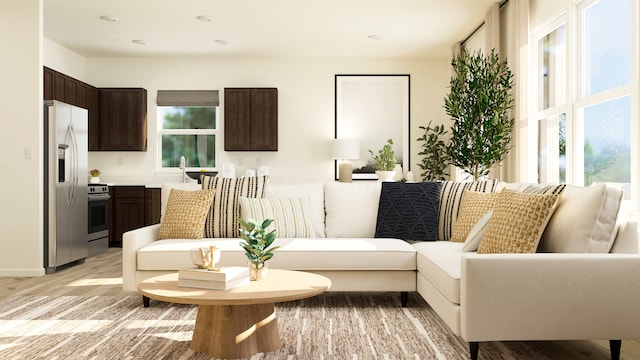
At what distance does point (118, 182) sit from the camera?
8.36 m

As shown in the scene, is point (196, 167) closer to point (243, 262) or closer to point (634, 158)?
point (243, 262)

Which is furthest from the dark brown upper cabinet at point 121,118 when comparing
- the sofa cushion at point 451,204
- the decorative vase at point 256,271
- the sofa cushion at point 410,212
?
the decorative vase at point 256,271

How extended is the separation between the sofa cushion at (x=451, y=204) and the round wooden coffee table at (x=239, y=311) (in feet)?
5.45

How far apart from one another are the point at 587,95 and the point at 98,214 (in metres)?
5.32

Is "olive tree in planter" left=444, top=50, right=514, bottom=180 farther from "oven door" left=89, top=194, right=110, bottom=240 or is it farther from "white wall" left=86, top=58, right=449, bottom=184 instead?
"oven door" left=89, top=194, right=110, bottom=240

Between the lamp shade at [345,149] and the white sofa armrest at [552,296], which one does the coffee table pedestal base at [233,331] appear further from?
the lamp shade at [345,149]

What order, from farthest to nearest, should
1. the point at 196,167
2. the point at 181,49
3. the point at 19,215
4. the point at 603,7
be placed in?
the point at 196,167
the point at 181,49
the point at 19,215
the point at 603,7

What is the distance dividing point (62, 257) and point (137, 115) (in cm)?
298

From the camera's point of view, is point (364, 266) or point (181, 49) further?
point (181, 49)

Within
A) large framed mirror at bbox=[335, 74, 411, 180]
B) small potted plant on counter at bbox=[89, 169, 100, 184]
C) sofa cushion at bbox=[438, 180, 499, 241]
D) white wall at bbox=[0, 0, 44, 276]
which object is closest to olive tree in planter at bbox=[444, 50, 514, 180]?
sofa cushion at bbox=[438, 180, 499, 241]

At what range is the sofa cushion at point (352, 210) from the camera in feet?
14.9

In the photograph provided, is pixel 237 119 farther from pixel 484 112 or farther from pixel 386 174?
pixel 484 112

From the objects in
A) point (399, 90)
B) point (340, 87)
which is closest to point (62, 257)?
point (340, 87)

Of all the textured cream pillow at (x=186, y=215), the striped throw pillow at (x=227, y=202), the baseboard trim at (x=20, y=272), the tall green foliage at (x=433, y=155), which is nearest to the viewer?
the textured cream pillow at (x=186, y=215)
